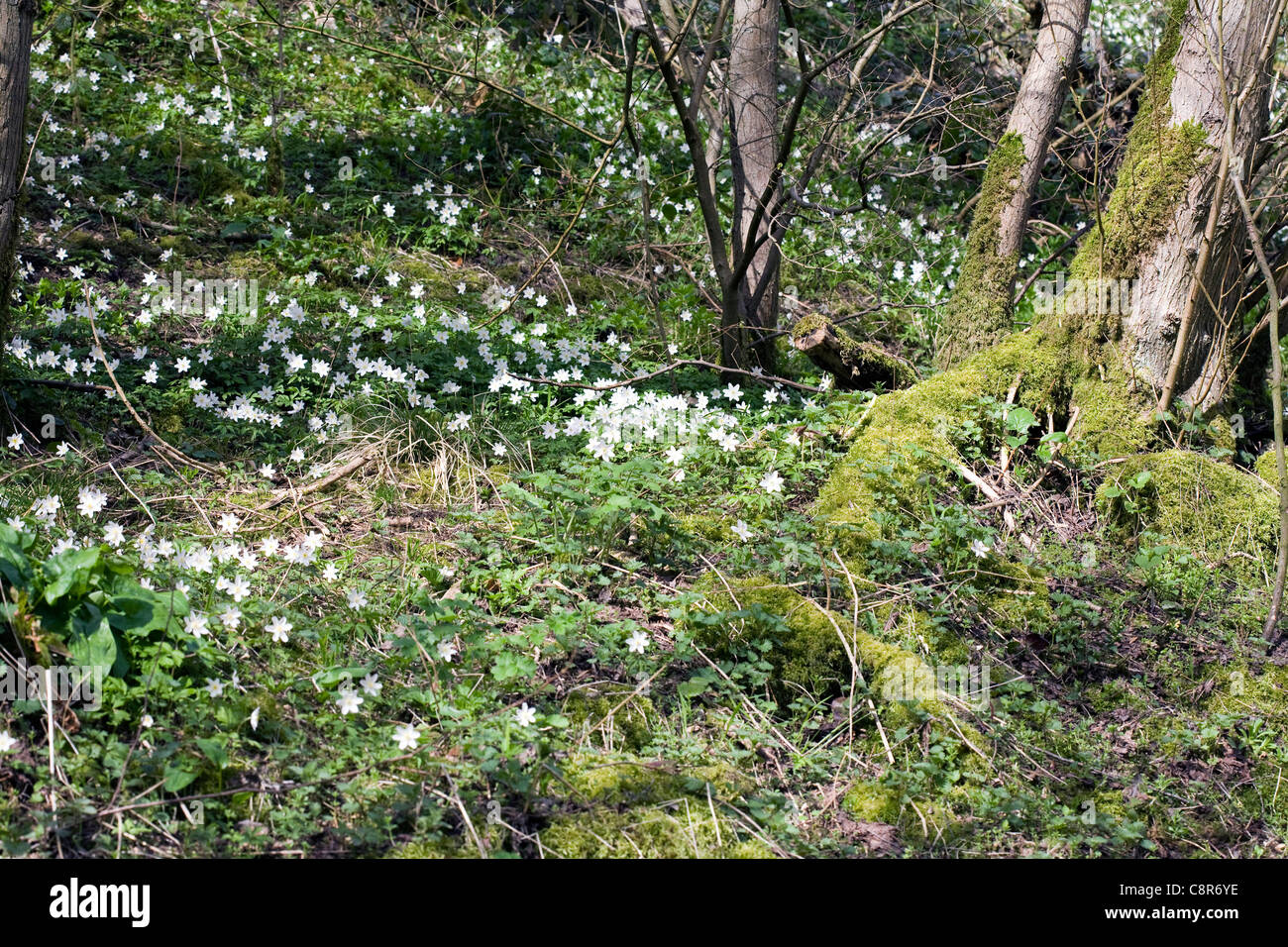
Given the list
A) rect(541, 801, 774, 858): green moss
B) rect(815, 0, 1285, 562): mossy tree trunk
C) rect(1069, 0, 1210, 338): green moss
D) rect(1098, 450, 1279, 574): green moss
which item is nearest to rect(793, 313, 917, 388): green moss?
rect(815, 0, 1285, 562): mossy tree trunk

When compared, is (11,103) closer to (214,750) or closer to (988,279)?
(214,750)

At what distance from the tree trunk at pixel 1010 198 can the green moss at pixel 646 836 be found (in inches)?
138

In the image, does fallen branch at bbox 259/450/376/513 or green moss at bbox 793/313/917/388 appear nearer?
fallen branch at bbox 259/450/376/513

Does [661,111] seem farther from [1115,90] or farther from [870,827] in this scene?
[870,827]

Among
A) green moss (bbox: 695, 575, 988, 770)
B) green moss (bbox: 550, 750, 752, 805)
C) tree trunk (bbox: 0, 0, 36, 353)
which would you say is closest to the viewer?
green moss (bbox: 550, 750, 752, 805)

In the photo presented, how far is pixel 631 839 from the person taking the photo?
112 inches

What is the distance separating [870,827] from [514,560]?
5.36 ft

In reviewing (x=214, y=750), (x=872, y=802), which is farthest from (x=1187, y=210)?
(x=214, y=750)

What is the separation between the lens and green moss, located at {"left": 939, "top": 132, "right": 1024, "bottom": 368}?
18.5ft

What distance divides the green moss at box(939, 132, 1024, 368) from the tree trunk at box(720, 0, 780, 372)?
997 millimetres

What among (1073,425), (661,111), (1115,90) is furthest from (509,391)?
(1115,90)

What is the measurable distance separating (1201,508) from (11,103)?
5.07m

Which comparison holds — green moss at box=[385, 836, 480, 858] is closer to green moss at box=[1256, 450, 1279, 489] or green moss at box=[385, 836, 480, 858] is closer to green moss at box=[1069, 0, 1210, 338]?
green moss at box=[1069, 0, 1210, 338]

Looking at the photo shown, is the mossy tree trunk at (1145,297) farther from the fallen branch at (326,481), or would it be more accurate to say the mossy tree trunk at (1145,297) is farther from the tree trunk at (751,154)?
the fallen branch at (326,481)
